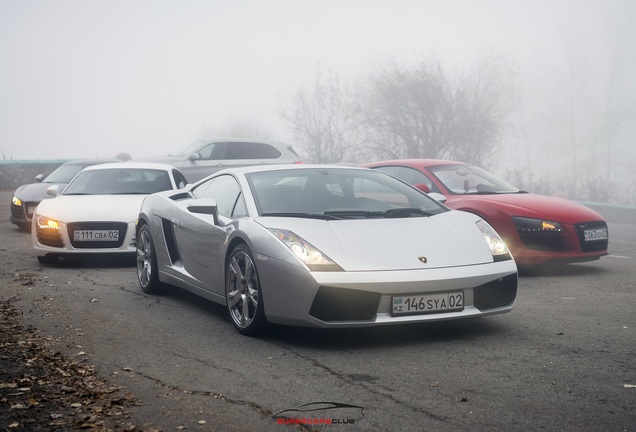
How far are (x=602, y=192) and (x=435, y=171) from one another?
64.3 feet

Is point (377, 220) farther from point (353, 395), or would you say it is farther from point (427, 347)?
point (353, 395)

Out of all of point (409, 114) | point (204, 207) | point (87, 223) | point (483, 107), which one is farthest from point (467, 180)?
point (483, 107)

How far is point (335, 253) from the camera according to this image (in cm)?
586

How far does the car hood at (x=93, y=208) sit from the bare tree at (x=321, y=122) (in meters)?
29.5

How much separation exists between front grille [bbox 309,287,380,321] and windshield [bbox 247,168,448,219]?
3.14ft

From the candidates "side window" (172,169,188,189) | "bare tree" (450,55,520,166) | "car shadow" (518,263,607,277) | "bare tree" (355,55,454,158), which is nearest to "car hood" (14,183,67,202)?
"side window" (172,169,188,189)

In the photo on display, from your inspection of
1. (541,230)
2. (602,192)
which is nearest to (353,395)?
(541,230)

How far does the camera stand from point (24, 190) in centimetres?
1656

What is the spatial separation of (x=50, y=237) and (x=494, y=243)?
6.41 metres

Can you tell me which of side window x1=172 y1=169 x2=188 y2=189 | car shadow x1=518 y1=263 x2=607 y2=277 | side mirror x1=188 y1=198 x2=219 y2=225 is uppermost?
side mirror x1=188 y1=198 x2=219 y2=225

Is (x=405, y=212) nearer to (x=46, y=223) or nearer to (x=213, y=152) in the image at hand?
(x=46, y=223)

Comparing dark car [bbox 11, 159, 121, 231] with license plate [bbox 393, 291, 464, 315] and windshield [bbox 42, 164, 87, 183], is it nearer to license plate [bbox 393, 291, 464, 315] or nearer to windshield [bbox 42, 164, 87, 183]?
windshield [bbox 42, 164, 87, 183]

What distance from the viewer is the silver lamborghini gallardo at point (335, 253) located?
5.74 metres

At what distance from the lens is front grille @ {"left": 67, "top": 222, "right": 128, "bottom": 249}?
1083cm
